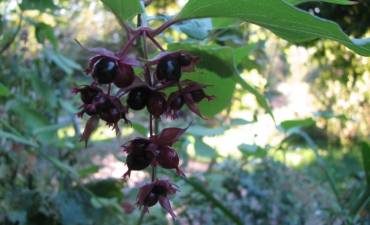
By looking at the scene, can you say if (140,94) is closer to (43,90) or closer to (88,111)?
(88,111)

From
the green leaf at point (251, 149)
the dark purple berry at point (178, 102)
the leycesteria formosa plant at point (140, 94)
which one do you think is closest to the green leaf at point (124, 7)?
the leycesteria formosa plant at point (140, 94)

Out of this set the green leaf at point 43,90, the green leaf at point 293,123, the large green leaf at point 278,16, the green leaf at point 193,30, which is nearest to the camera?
the large green leaf at point 278,16

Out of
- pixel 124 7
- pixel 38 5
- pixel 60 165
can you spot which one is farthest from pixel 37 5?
pixel 124 7

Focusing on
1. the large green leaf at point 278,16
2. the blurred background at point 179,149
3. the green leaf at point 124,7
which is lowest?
the blurred background at point 179,149

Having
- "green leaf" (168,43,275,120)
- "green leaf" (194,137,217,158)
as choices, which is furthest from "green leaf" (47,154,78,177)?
"green leaf" (168,43,275,120)

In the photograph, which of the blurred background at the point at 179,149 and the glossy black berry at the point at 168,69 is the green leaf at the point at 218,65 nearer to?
the blurred background at the point at 179,149
